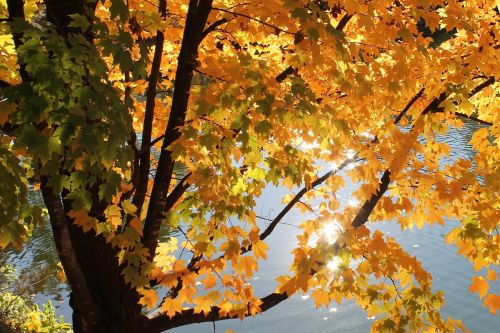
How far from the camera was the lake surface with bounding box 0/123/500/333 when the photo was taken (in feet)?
38.5

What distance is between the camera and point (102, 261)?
3.59m

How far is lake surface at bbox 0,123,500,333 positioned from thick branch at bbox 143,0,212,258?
6.08m

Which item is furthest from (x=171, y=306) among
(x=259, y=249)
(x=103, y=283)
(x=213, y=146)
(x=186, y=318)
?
(x=213, y=146)

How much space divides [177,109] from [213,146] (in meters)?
0.56

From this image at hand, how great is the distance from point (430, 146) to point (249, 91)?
2586 millimetres

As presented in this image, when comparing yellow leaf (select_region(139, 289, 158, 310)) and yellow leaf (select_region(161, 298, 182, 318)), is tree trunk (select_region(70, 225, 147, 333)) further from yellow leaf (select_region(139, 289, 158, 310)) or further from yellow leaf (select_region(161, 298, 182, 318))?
yellow leaf (select_region(161, 298, 182, 318))

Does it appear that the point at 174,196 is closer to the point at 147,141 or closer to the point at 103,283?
the point at 147,141

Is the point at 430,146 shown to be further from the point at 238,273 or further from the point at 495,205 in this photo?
the point at 238,273

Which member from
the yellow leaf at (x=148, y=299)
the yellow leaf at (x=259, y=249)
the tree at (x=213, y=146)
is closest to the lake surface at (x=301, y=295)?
the yellow leaf at (x=259, y=249)

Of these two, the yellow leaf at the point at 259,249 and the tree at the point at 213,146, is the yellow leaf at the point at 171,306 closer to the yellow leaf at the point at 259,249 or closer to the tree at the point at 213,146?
the tree at the point at 213,146

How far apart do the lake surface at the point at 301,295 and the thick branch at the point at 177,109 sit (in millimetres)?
6082

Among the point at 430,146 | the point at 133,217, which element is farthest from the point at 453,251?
the point at 133,217

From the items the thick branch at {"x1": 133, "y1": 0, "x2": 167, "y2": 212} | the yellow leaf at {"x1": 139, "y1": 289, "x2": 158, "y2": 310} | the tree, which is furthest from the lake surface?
the yellow leaf at {"x1": 139, "y1": 289, "x2": 158, "y2": 310}

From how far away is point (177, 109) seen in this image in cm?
374
